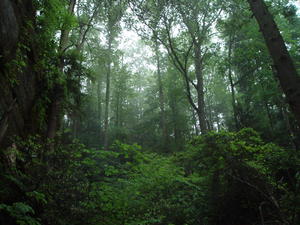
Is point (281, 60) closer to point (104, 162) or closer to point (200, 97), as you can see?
point (104, 162)

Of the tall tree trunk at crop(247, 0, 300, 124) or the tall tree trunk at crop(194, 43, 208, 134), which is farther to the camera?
the tall tree trunk at crop(194, 43, 208, 134)

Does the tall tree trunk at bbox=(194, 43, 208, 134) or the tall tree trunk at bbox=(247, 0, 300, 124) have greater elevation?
the tall tree trunk at bbox=(194, 43, 208, 134)

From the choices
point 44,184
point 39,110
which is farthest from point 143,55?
point 44,184

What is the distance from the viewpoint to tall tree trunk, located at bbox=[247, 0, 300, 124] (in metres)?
3.34

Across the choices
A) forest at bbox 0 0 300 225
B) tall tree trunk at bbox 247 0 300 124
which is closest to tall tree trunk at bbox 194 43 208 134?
forest at bbox 0 0 300 225

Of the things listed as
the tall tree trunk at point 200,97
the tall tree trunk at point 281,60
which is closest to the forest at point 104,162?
the tall tree trunk at point 281,60

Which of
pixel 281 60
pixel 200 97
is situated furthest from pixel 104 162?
pixel 200 97

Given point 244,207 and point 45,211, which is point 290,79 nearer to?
point 244,207

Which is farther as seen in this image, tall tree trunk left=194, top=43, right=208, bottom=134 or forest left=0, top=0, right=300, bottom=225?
tall tree trunk left=194, top=43, right=208, bottom=134

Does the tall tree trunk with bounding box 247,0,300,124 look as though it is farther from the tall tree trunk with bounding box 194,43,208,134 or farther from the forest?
the tall tree trunk with bounding box 194,43,208,134

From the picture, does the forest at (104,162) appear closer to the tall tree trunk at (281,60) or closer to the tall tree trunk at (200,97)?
the tall tree trunk at (281,60)

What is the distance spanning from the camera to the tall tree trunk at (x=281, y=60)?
3337 mm

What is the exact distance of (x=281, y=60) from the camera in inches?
143

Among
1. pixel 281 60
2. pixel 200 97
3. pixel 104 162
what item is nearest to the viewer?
pixel 281 60
